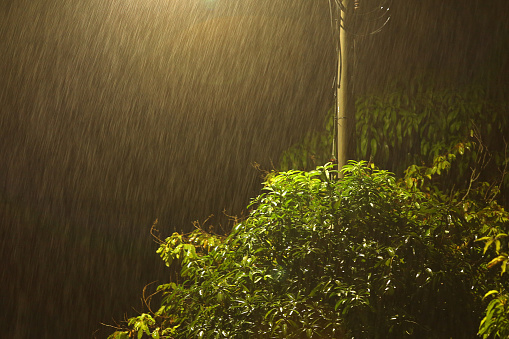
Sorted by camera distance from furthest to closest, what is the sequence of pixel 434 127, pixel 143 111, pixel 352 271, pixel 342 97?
pixel 143 111 < pixel 434 127 < pixel 342 97 < pixel 352 271

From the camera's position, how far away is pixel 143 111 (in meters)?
6.36

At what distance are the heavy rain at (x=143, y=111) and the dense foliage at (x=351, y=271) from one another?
268 centimetres

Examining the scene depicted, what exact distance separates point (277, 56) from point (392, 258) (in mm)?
4297

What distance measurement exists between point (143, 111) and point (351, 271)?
4315mm

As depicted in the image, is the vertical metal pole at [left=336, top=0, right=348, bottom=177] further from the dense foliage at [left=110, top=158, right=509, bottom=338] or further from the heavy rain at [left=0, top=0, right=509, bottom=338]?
the heavy rain at [left=0, top=0, right=509, bottom=338]

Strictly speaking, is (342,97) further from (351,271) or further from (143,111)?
(143,111)

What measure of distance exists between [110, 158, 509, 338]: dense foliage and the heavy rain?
2676 mm

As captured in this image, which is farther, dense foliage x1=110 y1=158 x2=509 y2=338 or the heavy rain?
the heavy rain

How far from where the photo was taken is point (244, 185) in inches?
247

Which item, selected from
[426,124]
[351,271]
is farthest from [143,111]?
[351,271]

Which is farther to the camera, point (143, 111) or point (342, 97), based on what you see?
point (143, 111)

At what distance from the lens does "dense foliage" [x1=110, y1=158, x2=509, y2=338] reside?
8.36 feet

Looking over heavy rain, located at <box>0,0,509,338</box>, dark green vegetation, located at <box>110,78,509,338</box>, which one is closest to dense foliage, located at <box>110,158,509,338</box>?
dark green vegetation, located at <box>110,78,509,338</box>

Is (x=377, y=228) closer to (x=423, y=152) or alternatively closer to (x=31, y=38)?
(x=423, y=152)
